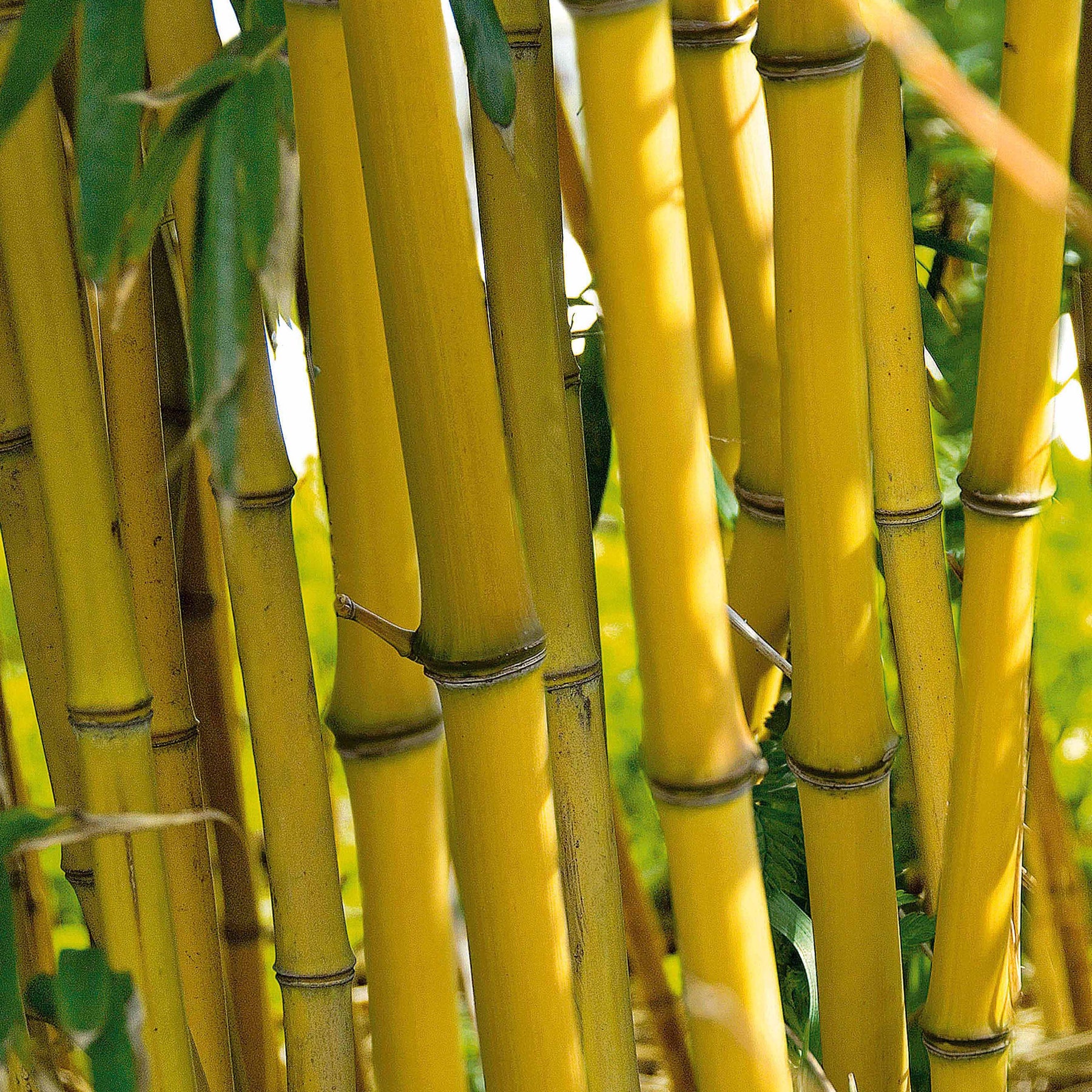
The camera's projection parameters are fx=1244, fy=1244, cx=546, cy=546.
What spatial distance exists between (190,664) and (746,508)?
33 centimetres

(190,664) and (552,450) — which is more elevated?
(552,450)

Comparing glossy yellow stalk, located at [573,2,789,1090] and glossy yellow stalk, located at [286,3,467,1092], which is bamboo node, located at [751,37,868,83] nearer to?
glossy yellow stalk, located at [573,2,789,1090]

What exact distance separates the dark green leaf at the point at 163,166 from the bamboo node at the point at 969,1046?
54 centimetres

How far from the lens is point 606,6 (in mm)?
438

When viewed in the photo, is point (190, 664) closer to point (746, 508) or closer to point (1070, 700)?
point (746, 508)

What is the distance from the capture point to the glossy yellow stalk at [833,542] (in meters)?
0.49

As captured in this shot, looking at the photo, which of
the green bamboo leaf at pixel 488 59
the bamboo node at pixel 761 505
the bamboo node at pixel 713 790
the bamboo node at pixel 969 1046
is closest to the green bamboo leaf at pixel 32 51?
the green bamboo leaf at pixel 488 59

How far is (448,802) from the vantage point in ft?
1.98

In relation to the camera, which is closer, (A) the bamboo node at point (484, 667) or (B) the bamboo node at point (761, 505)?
(A) the bamboo node at point (484, 667)

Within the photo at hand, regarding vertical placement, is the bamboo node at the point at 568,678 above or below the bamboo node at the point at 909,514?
below

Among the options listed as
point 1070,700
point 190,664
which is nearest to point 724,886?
point 190,664

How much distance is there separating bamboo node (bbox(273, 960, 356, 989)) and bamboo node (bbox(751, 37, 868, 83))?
429 mm

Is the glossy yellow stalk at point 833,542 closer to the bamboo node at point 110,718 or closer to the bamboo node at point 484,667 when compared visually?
the bamboo node at point 484,667

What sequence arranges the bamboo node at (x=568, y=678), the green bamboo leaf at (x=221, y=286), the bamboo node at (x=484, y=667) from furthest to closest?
the bamboo node at (x=568, y=678) → the bamboo node at (x=484, y=667) → the green bamboo leaf at (x=221, y=286)
